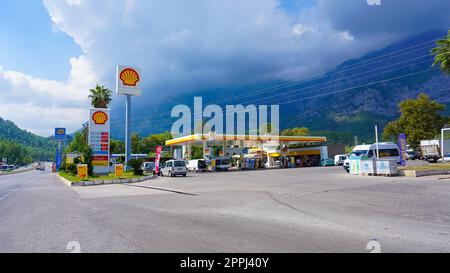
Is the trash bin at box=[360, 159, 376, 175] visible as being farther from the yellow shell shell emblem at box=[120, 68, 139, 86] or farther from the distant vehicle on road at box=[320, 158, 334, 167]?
the distant vehicle on road at box=[320, 158, 334, 167]

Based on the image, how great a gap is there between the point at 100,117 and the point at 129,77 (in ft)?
22.3

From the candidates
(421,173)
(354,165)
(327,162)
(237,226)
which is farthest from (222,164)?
Result: (237,226)

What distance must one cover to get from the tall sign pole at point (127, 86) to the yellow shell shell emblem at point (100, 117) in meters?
→ 3.13

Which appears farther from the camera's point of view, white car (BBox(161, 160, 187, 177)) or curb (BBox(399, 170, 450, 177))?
white car (BBox(161, 160, 187, 177))

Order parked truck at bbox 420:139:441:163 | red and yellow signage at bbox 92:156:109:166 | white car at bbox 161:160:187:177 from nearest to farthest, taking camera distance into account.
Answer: red and yellow signage at bbox 92:156:109:166, white car at bbox 161:160:187:177, parked truck at bbox 420:139:441:163

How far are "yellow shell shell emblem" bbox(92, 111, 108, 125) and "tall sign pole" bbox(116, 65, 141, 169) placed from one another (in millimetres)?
3130

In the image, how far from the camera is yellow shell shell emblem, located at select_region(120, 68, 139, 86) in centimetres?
4035

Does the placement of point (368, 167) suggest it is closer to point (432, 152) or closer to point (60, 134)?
point (432, 152)

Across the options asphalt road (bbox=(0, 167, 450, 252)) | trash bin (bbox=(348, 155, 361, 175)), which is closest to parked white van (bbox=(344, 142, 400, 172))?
trash bin (bbox=(348, 155, 361, 175))

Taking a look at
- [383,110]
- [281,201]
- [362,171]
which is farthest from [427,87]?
[281,201]

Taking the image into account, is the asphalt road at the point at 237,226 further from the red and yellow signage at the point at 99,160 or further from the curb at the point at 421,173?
the red and yellow signage at the point at 99,160
